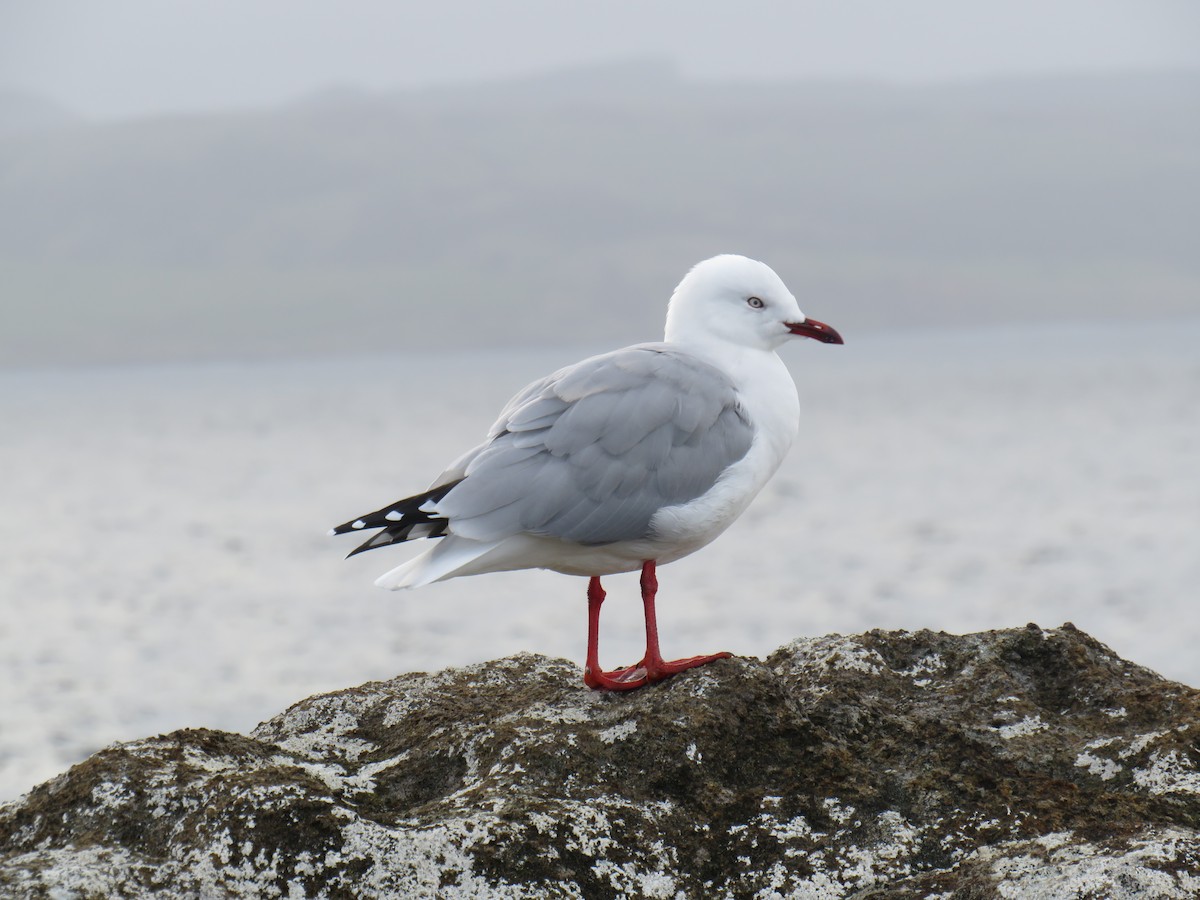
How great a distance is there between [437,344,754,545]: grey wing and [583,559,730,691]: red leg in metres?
0.36

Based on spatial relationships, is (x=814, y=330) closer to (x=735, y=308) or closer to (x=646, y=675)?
(x=735, y=308)

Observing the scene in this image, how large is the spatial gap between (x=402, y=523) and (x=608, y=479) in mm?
859

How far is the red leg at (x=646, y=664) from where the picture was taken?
18.9ft

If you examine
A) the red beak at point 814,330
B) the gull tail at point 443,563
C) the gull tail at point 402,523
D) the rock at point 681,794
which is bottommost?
the rock at point 681,794

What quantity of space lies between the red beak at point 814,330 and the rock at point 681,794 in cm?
172

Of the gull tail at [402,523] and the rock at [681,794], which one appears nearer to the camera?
the rock at [681,794]

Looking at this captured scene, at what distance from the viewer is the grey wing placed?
583 centimetres

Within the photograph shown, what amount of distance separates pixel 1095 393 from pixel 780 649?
86315 millimetres

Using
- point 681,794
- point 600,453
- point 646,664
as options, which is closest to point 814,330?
point 600,453

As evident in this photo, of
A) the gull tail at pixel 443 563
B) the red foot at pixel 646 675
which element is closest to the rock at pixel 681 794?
the red foot at pixel 646 675

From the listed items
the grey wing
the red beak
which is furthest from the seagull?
the red beak

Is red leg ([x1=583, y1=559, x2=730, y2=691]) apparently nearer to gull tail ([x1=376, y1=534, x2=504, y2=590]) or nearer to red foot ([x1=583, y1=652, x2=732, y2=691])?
red foot ([x1=583, y1=652, x2=732, y2=691])

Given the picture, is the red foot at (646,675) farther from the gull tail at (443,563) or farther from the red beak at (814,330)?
the red beak at (814,330)

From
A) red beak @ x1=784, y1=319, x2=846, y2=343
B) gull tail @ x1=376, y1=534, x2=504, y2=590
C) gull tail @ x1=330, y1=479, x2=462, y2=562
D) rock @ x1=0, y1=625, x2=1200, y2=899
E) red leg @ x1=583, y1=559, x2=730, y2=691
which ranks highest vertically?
red beak @ x1=784, y1=319, x2=846, y2=343
